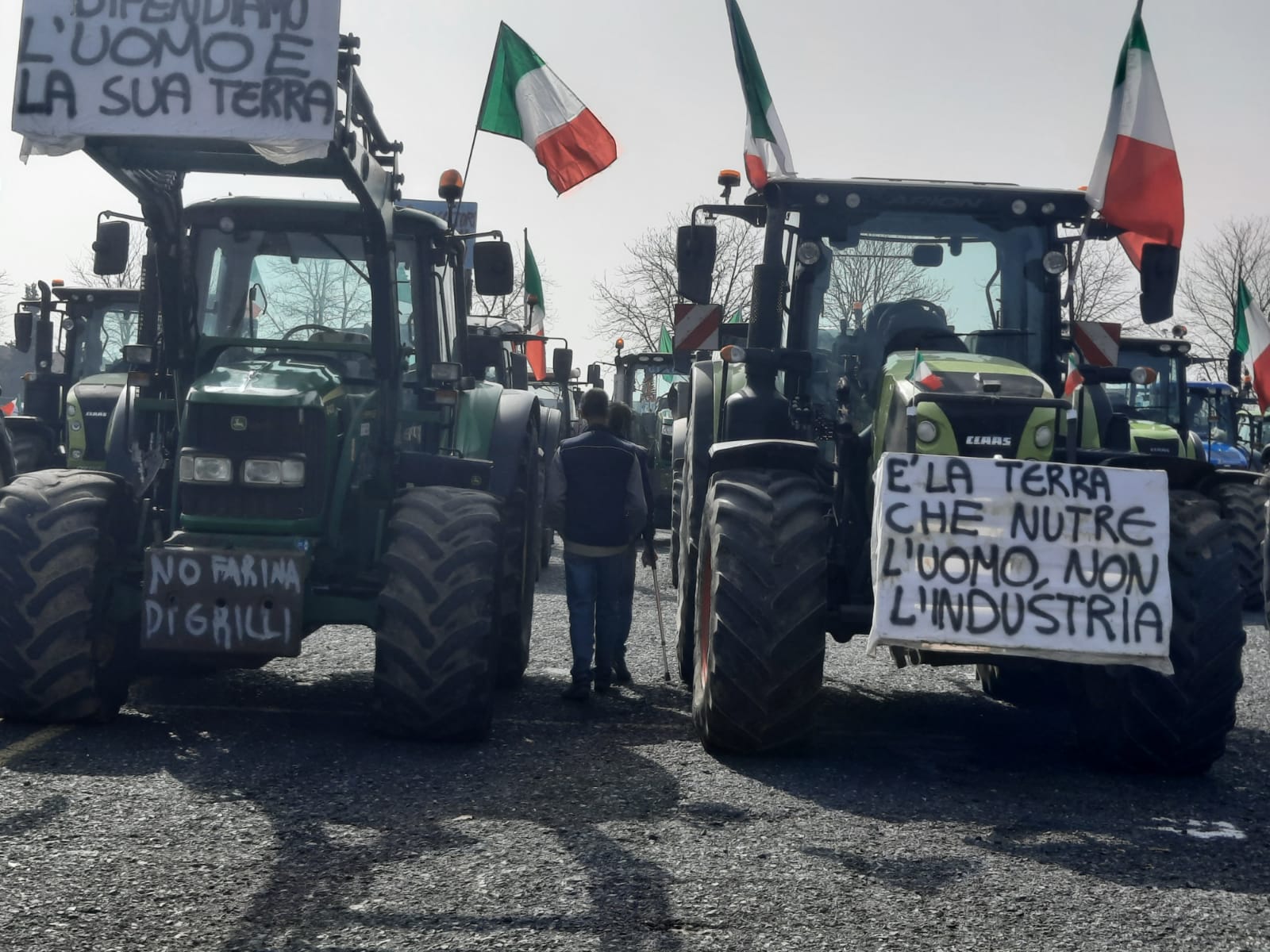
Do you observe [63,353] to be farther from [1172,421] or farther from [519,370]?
[1172,421]

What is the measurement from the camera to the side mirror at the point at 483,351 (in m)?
12.5

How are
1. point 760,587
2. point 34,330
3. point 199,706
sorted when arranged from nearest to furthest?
point 760,587 → point 199,706 → point 34,330

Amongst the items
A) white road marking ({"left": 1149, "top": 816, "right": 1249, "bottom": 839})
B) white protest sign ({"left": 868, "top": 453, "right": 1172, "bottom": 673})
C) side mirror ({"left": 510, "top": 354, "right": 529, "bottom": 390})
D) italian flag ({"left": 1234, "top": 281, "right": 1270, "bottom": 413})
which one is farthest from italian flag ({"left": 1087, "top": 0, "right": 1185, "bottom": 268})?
side mirror ({"left": 510, "top": 354, "right": 529, "bottom": 390})

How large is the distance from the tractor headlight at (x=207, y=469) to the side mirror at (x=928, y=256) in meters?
3.61

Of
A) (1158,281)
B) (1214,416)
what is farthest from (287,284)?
(1214,416)

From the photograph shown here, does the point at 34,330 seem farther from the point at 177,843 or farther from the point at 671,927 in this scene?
the point at 671,927

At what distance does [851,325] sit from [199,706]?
3.86 meters

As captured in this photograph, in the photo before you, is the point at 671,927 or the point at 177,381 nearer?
the point at 671,927

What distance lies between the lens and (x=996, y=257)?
8.12 meters

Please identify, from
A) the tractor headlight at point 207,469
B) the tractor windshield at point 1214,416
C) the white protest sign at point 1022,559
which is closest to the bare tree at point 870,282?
the white protest sign at point 1022,559

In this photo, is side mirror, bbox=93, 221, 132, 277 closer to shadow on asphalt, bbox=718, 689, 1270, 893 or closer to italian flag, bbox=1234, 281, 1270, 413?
shadow on asphalt, bbox=718, 689, 1270, 893

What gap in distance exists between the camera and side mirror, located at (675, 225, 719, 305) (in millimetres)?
7977

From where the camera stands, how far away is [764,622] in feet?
21.6

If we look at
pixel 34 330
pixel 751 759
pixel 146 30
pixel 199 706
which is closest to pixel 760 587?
pixel 751 759
